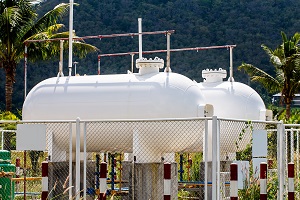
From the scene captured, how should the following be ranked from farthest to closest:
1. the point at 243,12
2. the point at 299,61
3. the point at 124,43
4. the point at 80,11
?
the point at 243,12 → the point at 80,11 → the point at 124,43 → the point at 299,61

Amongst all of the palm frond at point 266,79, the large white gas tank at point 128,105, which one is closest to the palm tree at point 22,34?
the palm frond at point 266,79

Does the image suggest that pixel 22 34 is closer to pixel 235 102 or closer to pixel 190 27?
pixel 235 102

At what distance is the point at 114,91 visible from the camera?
1620 cm

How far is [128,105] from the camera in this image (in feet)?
52.3

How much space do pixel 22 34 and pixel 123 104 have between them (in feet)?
60.9

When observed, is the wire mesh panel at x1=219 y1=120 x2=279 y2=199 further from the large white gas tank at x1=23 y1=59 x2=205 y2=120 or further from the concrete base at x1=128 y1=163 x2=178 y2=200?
the concrete base at x1=128 y1=163 x2=178 y2=200

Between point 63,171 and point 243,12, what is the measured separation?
66.8 metres

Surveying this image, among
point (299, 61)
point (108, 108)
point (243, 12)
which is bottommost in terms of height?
point (108, 108)

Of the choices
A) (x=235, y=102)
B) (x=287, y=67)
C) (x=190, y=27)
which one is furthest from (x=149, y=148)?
(x=190, y=27)

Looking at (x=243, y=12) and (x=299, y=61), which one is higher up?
(x=243, y=12)

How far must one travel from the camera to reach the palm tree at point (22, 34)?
33.2 meters

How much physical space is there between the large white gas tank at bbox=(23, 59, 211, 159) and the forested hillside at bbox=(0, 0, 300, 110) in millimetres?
49173

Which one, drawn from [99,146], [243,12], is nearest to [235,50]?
[243,12]

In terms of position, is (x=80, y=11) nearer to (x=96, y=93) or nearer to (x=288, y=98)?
(x=288, y=98)
